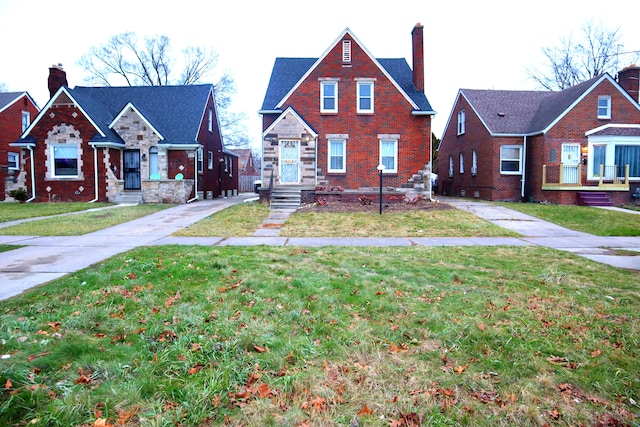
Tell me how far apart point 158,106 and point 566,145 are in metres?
24.6

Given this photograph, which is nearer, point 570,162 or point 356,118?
point 356,118

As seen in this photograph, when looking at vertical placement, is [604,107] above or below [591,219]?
above

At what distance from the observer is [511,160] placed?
24125 mm

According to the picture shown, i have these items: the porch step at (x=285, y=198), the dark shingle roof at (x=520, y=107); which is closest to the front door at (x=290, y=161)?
the porch step at (x=285, y=198)

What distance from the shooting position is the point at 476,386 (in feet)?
11.3

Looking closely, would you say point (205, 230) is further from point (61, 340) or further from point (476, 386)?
point (476, 386)

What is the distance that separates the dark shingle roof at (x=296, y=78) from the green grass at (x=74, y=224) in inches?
366

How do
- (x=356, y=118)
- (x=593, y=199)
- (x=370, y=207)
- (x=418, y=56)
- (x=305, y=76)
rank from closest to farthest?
1. (x=370, y=207)
2. (x=593, y=199)
3. (x=305, y=76)
4. (x=356, y=118)
5. (x=418, y=56)

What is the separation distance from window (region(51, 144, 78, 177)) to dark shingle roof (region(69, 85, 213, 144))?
194 centimetres

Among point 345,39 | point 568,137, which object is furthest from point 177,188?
point 568,137

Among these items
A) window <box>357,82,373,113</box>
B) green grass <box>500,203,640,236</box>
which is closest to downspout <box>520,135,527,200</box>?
green grass <box>500,203,640,236</box>

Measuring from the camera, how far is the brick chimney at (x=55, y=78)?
23.2 meters

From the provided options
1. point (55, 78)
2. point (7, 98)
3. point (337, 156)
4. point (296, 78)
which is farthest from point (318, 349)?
point (7, 98)

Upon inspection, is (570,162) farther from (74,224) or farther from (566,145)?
(74,224)
